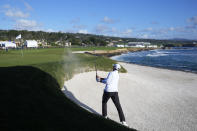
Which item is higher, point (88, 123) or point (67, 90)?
point (88, 123)

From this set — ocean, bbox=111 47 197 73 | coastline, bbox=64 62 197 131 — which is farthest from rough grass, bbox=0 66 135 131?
ocean, bbox=111 47 197 73

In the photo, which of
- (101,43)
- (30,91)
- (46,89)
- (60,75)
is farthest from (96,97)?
(101,43)

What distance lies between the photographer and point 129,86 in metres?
16.1

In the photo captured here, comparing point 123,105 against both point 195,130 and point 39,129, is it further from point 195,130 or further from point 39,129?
point 39,129

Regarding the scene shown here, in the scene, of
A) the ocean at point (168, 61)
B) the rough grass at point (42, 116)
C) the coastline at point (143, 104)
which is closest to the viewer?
the rough grass at point (42, 116)

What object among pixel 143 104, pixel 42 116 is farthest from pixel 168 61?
pixel 42 116

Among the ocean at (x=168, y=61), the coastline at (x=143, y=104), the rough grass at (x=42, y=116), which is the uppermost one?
the rough grass at (x=42, y=116)

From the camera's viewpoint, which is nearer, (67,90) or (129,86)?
(67,90)

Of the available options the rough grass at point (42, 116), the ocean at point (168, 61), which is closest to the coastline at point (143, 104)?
the rough grass at point (42, 116)

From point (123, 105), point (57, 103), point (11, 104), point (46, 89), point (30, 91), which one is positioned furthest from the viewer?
point (123, 105)

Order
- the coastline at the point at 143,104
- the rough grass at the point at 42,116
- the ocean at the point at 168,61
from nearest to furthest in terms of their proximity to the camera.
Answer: the rough grass at the point at 42,116 → the coastline at the point at 143,104 → the ocean at the point at 168,61

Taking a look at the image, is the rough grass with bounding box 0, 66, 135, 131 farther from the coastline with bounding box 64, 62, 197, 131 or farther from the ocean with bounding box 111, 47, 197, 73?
the ocean with bounding box 111, 47, 197, 73

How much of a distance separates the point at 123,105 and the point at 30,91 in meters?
5.25

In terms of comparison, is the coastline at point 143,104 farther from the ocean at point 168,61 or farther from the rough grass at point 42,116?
the ocean at point 168,61
